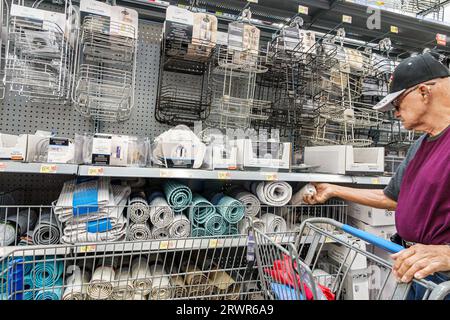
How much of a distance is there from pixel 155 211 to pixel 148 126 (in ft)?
2.59

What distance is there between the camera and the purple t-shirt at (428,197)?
3.04ft

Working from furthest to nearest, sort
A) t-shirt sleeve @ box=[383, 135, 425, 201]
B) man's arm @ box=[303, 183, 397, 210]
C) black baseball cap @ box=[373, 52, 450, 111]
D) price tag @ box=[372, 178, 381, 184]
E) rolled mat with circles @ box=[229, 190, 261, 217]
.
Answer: price tag @ box=[372, 178, 381, 184], rolled mat with circles @ box=[229, 190, 261, 217], man's arm @ box=[303, 183, 397, 210], t-shirt sleeve @ box=[383, 135, 425, 201], black baseball cap @ box=[373, 52, 450, 111]

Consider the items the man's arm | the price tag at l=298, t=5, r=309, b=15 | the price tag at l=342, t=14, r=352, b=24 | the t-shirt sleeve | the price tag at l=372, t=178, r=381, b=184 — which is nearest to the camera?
the t-shirt sleeve

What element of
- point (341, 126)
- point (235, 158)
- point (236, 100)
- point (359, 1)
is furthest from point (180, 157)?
point (359, 1)

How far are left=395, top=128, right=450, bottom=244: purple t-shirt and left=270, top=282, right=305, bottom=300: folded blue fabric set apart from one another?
54 cm

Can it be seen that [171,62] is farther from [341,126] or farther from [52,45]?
[341,126]

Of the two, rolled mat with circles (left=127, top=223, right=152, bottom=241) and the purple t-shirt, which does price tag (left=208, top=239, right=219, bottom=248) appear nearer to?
rolled mat with circles (left=127, top=223, right=152, bottom=241)

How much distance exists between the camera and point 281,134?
2.03m

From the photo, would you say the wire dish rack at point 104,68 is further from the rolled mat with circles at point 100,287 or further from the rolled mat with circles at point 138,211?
the rolled mat with circles at point 100,287

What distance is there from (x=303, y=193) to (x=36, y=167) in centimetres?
132

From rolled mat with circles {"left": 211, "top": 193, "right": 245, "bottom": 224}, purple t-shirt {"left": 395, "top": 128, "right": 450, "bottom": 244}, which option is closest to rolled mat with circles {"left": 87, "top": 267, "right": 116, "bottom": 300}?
rolled mat with circles {"left": 211, "top": 193, "right": 245, "bottom": 224}

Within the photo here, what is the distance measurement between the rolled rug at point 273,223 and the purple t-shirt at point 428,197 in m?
0.58

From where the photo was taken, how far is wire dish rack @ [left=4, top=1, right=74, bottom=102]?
1334mm

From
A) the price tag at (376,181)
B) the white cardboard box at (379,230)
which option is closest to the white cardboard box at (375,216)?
the white cardboard box at (379,230)
